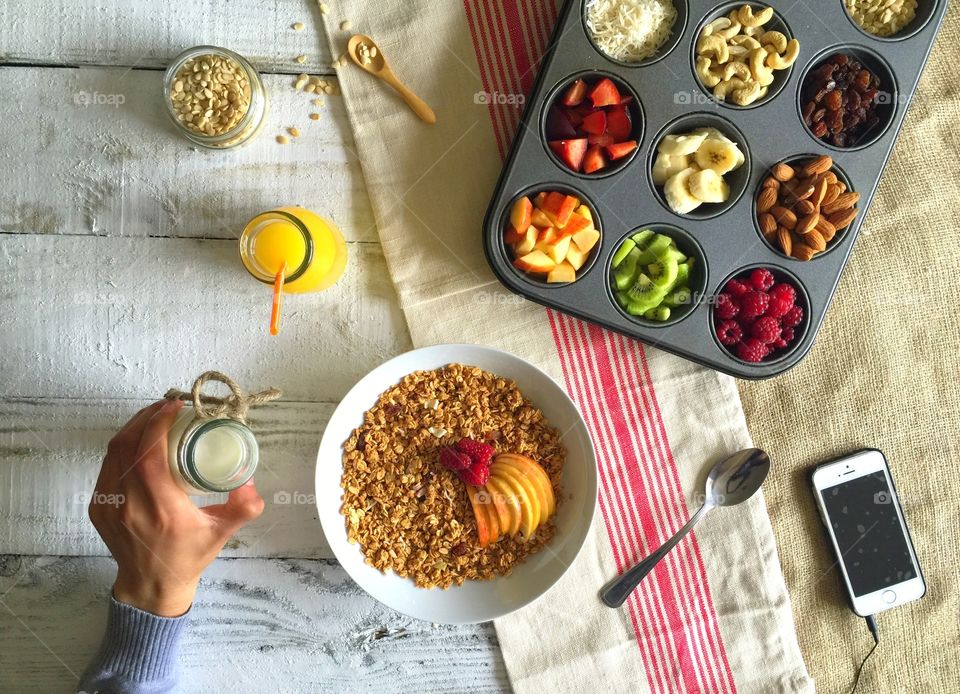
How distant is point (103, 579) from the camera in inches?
63.5

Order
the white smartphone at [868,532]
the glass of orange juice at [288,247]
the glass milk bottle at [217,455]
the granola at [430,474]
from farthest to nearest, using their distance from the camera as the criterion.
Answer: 1. the white smartphone at [868,532]
2. the granola at [430,474]
3. the glass of orange juice at [288,247]
4. the glass milk bottle at [217,455]

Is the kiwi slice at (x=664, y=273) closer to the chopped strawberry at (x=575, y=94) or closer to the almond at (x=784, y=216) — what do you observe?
the almond at (x=784, y=216)

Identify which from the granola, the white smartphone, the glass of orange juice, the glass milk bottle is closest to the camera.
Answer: the glass milk bottle

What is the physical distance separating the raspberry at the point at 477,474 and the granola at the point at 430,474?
2.1 inches

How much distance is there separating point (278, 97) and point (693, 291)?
39.5 inches

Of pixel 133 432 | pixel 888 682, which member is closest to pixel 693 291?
pixel 888 682

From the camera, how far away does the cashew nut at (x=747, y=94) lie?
1.48 metres

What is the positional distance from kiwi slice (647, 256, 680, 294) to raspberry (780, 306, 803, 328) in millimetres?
255

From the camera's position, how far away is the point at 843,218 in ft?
4.91

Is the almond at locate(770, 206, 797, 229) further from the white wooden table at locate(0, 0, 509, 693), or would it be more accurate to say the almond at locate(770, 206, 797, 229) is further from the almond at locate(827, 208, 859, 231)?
the white wooden table at locate(0, 0, 509, 693)

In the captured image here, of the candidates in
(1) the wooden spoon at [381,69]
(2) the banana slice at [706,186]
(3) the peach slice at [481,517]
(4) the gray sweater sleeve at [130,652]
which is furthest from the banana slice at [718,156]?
(4) the gray sweater sleeve at [130,652]

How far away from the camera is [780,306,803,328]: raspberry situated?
1.52 m

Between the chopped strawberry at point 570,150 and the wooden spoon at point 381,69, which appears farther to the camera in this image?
the wooden spoon at point 381,69

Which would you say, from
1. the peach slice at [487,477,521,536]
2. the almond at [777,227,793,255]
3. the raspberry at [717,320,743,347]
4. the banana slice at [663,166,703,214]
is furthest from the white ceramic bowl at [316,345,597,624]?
the almond at [777,227,793,255]
